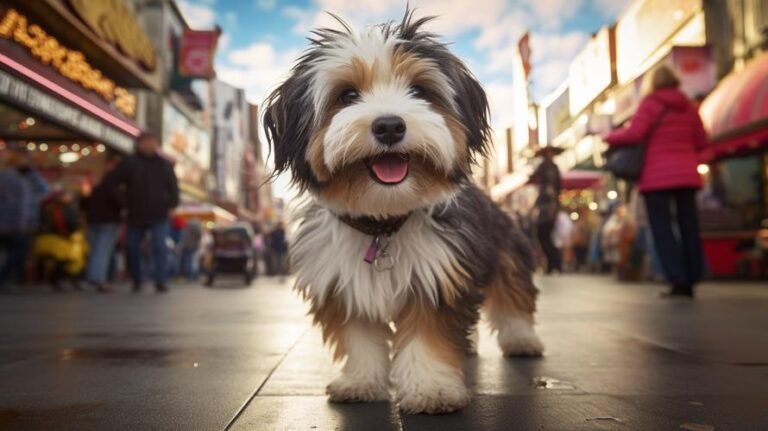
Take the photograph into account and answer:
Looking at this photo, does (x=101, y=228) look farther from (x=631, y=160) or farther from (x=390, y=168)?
(x=390, y=168)

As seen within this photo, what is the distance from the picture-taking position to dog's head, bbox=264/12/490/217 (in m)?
2.40

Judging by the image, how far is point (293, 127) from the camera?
2.67 m

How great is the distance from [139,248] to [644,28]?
18.4m

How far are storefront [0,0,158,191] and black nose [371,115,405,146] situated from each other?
11748mm

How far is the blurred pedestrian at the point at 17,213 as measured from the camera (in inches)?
425

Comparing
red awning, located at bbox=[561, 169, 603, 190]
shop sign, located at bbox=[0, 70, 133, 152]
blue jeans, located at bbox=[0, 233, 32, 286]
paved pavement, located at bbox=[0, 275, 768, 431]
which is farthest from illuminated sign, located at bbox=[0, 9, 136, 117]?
red awning, located at bbox=[561, 169, 603, 190]

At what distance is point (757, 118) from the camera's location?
12.3m

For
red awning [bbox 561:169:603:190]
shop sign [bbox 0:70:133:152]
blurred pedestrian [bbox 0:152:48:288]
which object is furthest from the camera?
red awning [bbox 561:169:603:190]

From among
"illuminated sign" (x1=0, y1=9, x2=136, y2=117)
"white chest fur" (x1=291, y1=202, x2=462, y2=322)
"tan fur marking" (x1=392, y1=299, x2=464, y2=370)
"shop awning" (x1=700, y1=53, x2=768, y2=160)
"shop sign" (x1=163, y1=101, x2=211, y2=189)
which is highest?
"shop sign" (x1=163, y1=101, x2=211, y2=189)

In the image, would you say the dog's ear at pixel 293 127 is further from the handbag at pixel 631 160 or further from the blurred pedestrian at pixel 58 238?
the blurred pedestrian at pixel 58 238

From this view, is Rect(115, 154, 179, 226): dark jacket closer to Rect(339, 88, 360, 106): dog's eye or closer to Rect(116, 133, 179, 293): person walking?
Rect(116, 133, 179, 293): person walking

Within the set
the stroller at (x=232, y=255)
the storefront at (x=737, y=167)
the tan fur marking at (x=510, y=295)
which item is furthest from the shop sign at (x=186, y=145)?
the tan fur marking at (x=510, y=295)

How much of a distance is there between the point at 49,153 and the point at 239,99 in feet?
160

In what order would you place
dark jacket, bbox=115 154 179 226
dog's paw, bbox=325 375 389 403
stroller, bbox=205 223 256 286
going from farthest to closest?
1. stroller, bbox=205 223 256 286
2. dark jacket, bbox=115 154 179 226
3. dog's paw, bbox=325 375 389 403
